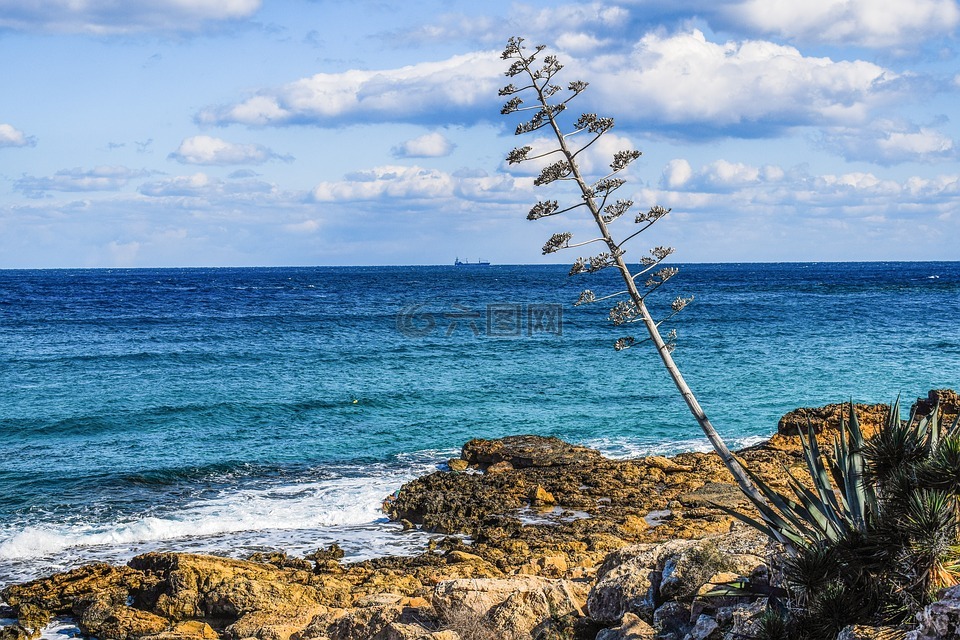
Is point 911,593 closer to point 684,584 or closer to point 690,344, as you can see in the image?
point 684,584

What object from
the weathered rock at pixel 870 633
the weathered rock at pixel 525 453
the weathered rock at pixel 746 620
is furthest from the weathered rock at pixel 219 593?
the weathered rock at pixel 525 453

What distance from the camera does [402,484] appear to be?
18625 mm

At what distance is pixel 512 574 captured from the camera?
11648 millimetres

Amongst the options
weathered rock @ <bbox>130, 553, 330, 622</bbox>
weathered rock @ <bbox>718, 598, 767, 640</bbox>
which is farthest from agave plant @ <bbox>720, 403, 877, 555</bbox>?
weathered rock @ <bbox>130, 553, 330, 622</bbox>

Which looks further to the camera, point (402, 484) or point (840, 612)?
point (402, 484)

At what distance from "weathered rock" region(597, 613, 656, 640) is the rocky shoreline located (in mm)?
17

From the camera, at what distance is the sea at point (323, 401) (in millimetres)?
16406

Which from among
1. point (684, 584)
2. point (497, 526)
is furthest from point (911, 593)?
point (497, 526)

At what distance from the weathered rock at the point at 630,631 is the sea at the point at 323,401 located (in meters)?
7.18

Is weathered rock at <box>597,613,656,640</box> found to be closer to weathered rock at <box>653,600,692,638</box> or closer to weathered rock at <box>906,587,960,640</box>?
weathered rock at <box>653,600,692,638</box>

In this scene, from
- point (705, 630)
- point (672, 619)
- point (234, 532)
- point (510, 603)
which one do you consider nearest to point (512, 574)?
point (510, 603)

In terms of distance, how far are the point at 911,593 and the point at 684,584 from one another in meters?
2.22

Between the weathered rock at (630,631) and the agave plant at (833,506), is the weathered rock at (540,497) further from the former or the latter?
the agave plant at (833,506)

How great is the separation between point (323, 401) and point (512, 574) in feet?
59.0
